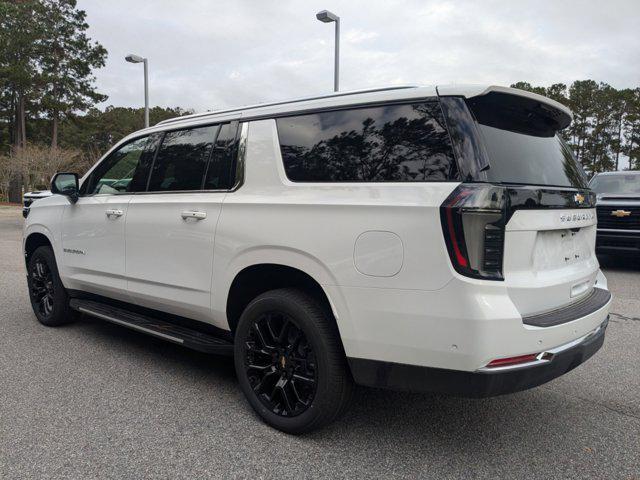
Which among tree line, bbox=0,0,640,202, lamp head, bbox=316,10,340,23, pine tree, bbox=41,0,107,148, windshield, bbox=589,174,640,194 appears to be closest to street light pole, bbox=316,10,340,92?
lamp head, bbox=316,10,340,23

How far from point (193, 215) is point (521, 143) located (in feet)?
6.59

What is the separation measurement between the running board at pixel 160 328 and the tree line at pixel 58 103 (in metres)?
29.9

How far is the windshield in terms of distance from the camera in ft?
30.4

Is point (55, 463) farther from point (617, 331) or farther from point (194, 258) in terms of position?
point (617, 331)

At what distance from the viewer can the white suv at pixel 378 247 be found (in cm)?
231

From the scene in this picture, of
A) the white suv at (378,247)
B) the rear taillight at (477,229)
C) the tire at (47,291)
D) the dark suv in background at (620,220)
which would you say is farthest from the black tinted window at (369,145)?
the dark suv in background at (620,220)

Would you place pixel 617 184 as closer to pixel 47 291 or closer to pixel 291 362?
pixel 291 362

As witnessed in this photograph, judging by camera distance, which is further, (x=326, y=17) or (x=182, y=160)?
(x=326, y=17)

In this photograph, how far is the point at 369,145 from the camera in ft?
8.77

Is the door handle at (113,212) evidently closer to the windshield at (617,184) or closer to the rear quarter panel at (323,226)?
the rear quarter panel at (323,226)

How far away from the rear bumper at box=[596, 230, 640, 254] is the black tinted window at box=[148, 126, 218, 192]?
7.73 metres

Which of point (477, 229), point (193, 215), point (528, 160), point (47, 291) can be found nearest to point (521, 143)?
point (528, 160)

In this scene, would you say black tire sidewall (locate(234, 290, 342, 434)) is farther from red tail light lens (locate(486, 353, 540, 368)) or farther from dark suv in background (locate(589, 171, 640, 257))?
dark suv in background (locate(589, 171, 640, 257))

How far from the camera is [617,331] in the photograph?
5.14 meters
